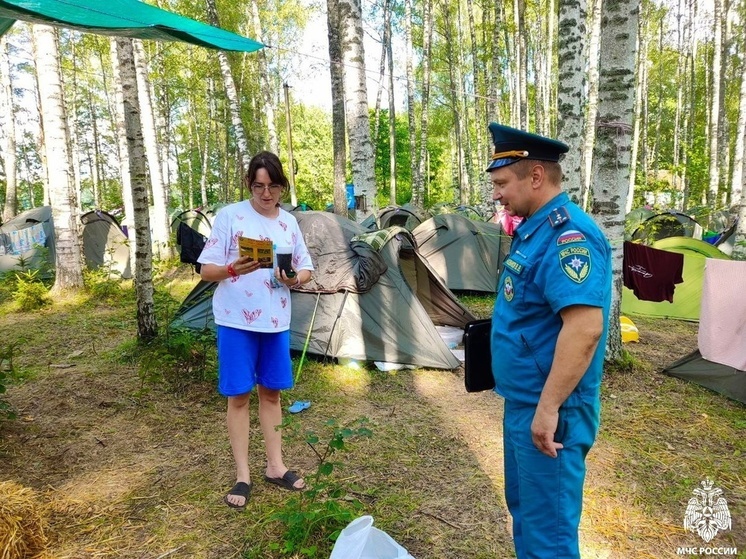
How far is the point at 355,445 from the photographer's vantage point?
10.8ft

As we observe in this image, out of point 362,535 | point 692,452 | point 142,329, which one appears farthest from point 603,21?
point 142,329

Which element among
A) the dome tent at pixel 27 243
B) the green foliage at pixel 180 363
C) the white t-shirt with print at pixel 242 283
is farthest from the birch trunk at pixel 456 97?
the white t-shirt with print at pixel 242 283

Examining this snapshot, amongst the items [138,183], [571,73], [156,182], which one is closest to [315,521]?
[138,183]

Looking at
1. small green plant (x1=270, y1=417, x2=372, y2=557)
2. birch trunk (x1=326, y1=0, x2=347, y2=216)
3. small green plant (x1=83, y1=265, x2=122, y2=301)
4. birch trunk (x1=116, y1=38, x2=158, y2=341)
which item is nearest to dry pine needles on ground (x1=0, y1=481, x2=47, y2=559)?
small green plant (x1=270, y1=417, x2=372, y2=557)

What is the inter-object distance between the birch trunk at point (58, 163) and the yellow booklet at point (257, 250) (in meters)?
6.30

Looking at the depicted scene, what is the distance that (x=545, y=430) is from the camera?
4.82ft

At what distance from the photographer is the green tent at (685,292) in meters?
7.00

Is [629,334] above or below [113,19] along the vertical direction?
below

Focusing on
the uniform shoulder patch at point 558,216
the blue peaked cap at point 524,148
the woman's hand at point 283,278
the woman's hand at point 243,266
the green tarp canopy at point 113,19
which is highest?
the green tarp canopy at point 113,19

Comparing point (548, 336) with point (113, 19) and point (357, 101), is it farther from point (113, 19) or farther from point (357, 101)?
point (357, 101)

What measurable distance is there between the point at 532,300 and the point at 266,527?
178 centimetres

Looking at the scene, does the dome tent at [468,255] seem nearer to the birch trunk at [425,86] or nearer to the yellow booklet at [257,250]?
the yellow booklet at [257,250]

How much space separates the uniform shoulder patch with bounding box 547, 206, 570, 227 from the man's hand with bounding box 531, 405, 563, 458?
1.96 ft

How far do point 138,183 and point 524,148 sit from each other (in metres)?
4.03
